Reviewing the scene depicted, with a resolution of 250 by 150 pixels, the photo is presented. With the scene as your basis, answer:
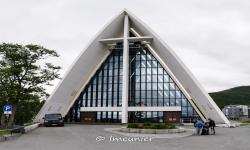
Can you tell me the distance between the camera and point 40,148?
11.4 metres

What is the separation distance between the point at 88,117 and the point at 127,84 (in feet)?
26.4

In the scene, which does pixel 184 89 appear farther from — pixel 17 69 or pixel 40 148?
pixel 40 148

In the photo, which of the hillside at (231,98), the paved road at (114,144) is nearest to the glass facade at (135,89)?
the paved road at (114,144)

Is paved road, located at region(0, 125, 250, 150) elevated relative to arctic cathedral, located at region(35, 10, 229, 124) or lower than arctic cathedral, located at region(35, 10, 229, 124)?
lower

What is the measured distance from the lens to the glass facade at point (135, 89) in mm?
39781

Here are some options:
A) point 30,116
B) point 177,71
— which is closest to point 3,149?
point 177,71

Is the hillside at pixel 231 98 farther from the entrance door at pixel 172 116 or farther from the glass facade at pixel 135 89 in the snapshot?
the entrance door at pixel 172 116

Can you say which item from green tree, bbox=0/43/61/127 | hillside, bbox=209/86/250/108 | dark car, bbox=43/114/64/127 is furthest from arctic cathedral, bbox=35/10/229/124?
hillside, bbox=209/86/250/108

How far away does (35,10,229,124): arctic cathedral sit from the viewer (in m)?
37.9

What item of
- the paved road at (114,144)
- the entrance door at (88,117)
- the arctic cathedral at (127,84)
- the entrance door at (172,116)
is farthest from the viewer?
the entrance door at (88,117)

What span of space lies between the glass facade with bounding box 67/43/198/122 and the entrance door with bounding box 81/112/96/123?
633 mm

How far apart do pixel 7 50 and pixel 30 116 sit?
86.0 feet

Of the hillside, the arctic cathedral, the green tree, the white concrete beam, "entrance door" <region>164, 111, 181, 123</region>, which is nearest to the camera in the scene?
the green tree

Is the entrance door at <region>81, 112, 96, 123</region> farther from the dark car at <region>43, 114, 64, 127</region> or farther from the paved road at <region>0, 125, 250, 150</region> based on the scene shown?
the paved road at <region>0, 125, 250, 150</region>
